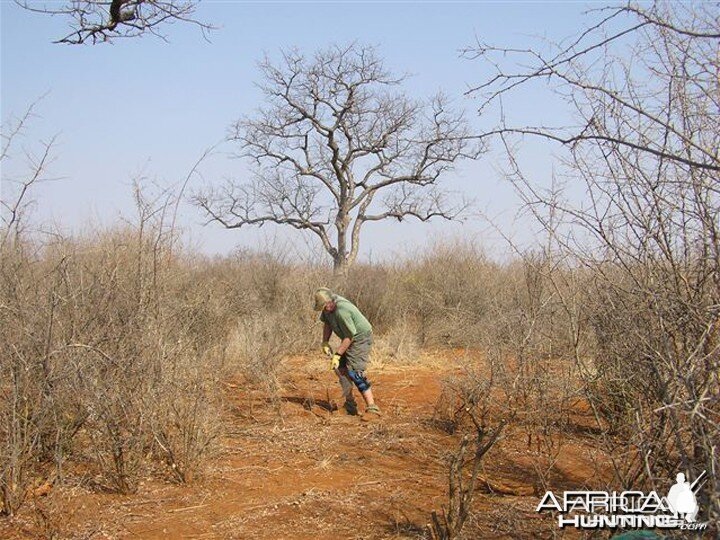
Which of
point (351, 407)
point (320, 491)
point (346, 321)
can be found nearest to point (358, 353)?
point (346, 321)

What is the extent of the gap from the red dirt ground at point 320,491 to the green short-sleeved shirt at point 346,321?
1015mm

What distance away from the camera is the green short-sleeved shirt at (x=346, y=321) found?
26.9ft

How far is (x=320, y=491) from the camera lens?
539cm

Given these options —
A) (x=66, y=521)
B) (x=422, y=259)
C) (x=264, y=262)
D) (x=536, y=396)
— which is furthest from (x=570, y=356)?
(x=422, y=259)

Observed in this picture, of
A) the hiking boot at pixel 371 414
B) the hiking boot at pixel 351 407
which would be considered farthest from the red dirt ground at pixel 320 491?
the hiking boot at pixel 351 407

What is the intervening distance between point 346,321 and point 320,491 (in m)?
3.00

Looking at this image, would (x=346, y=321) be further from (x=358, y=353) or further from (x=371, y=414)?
(x=371, y=414)

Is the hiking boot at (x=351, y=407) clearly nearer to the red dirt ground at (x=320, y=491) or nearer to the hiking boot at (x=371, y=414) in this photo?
the hiking boot at (x=371, y=414)

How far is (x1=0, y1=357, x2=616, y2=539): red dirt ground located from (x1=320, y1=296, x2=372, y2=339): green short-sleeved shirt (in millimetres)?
1015

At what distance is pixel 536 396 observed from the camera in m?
6.09

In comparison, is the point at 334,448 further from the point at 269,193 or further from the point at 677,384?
the point at 269,193

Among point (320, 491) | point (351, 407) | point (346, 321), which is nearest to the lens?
point (320, 491)

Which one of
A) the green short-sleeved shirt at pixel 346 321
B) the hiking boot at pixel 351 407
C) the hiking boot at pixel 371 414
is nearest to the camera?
the hiking boot at pixel 371 414

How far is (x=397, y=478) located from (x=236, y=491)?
1.29m
